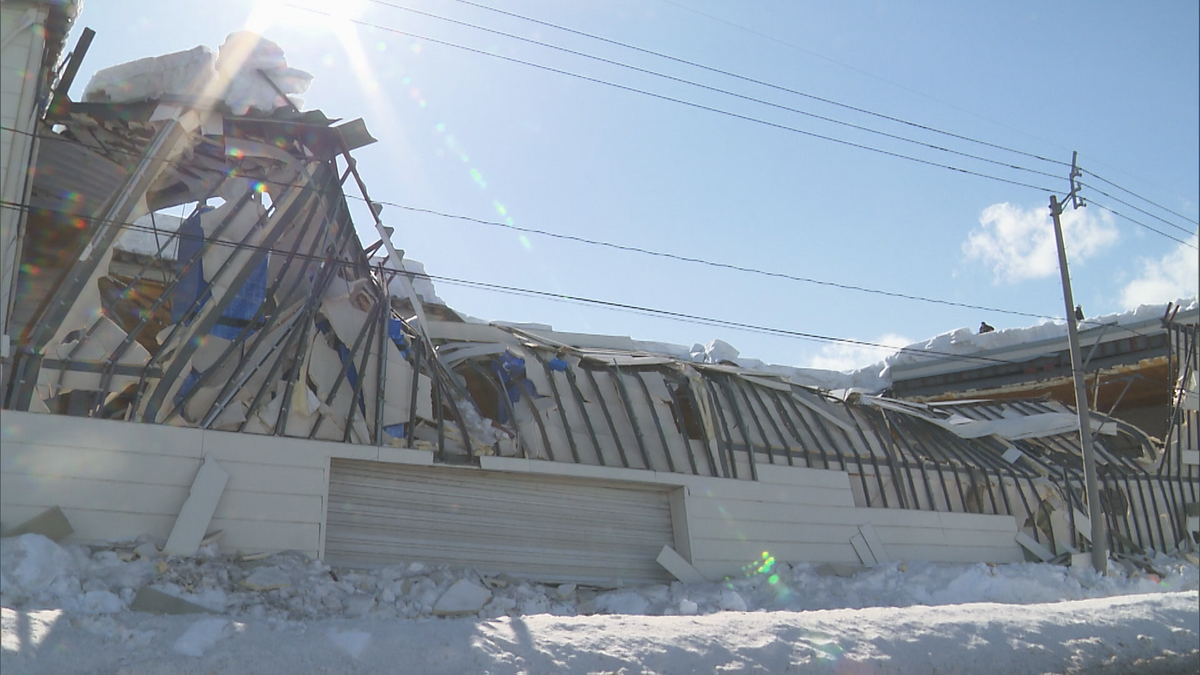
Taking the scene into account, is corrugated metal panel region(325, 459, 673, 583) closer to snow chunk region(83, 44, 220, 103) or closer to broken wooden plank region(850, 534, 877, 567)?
broken wooden plank region(850, 534, 877, 567)

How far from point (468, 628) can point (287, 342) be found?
6.00 meters

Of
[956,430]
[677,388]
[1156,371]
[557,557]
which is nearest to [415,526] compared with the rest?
[557,557]

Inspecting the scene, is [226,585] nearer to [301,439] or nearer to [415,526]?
[301,439]

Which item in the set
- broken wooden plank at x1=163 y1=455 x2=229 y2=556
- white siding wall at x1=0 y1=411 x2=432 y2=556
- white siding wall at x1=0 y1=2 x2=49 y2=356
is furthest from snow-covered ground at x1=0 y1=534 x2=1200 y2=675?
white siding wall at x1=0 y1=2 x2=49 y2=356

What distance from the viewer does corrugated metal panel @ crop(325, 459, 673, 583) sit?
43.4ft

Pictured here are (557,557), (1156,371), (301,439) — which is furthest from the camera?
(1156,371)

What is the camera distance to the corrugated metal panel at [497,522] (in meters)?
13.2

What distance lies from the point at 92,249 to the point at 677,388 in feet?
35.3

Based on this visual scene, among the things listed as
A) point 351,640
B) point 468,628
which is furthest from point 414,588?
point 351,640

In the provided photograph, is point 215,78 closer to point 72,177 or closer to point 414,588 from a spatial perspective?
point 72,177

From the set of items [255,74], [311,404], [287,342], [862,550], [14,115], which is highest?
[255,74]

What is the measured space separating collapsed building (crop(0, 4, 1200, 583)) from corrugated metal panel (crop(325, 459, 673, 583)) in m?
0.04

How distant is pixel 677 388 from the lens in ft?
61.8

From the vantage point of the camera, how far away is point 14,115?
11.6 meters
